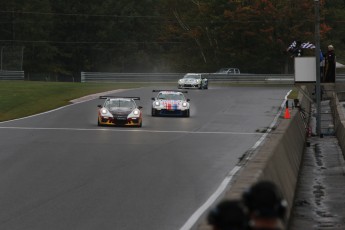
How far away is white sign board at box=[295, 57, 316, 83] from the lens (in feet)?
102

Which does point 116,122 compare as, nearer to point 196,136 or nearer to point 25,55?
point 196,136

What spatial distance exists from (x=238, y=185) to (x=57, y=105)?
34.4 metres

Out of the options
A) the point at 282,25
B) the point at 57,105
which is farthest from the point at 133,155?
the point at 282,25

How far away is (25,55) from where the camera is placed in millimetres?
96375

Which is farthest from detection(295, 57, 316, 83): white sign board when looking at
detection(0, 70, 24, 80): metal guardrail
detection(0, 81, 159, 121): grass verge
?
detection(0, 70, 24, 80): metal guardrail

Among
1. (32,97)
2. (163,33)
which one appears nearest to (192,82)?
(32,97)

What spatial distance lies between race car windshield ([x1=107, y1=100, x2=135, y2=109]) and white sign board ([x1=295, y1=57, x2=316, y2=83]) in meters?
6.91

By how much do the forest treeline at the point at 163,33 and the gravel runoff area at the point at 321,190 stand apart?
61242 millimetres

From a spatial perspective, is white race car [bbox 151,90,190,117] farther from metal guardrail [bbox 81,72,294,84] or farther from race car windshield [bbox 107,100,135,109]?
metal guardrail [bbox 81,72,294,84]

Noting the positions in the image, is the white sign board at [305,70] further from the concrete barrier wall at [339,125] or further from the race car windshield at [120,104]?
the race car windshield at [120,104]

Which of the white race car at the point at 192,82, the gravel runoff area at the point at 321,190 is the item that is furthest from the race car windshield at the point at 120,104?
the white race car at the point at 192,82

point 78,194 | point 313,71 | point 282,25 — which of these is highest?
point 282,25

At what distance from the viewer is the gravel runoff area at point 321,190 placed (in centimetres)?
1391

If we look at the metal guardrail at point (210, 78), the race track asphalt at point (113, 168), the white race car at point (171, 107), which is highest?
the metal guardrail at point (210, 78)
